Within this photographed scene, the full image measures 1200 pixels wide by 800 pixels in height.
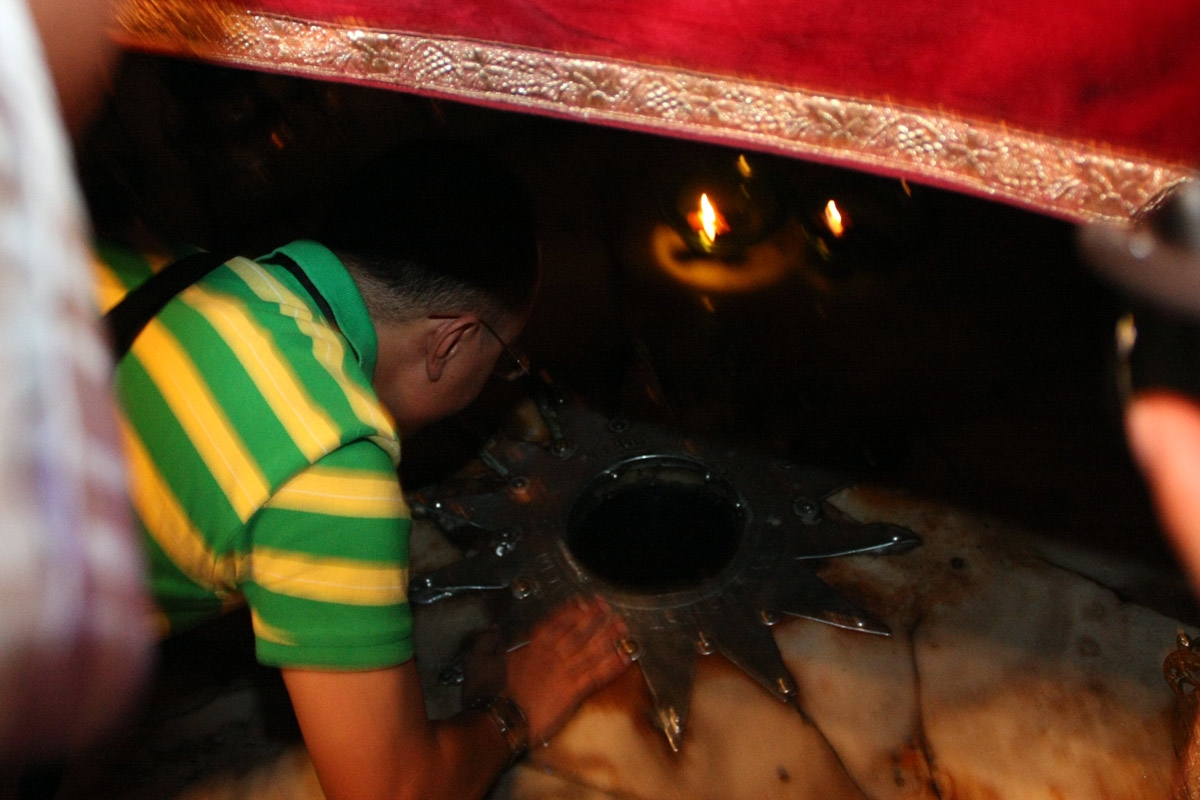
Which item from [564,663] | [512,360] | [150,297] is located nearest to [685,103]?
[150,297]

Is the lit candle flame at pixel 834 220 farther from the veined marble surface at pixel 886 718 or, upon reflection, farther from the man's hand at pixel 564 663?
the man's hand at pixel 564 663

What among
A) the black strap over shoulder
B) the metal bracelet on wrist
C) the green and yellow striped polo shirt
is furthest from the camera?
the metal bracelet on wrist

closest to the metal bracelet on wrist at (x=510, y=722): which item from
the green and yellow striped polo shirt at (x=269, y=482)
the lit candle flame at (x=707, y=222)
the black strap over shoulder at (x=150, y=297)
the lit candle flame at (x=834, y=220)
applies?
the green and yellow striped polo shirt at (x=269, y=482)

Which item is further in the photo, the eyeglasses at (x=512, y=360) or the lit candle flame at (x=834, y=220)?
the lit candle flame at (x=834, y=220)

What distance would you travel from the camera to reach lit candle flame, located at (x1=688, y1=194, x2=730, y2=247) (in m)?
2.95

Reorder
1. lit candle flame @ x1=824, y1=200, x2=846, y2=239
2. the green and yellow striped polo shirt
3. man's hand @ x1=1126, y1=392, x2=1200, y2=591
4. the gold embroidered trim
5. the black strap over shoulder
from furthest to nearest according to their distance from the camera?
lit candle flame @ x1=824, y1=200, x2=846, y2=239
the black strap over shoulder
the green and yellow striped polo shirt
the gold embroidered trim
man's hand @ x1=1126, y1=392, x2=1200, y2=591

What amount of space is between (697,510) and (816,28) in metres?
1.63

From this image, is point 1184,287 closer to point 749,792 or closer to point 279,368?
point 279,368

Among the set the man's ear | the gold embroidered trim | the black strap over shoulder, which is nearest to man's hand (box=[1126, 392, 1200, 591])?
the gold embroidered trim

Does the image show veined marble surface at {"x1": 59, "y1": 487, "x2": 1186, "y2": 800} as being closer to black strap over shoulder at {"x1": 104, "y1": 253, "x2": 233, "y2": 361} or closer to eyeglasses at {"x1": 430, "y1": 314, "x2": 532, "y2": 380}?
eyeglasses at {"x1": 430, "y1": 314, "x2": 532, "y2": 380}

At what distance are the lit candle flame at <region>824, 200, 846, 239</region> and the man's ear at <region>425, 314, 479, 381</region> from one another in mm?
1759

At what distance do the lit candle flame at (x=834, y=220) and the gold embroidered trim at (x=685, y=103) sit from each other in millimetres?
2090

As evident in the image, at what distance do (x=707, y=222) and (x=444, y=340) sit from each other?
162 cm

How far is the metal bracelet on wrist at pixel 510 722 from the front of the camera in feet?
5.83
